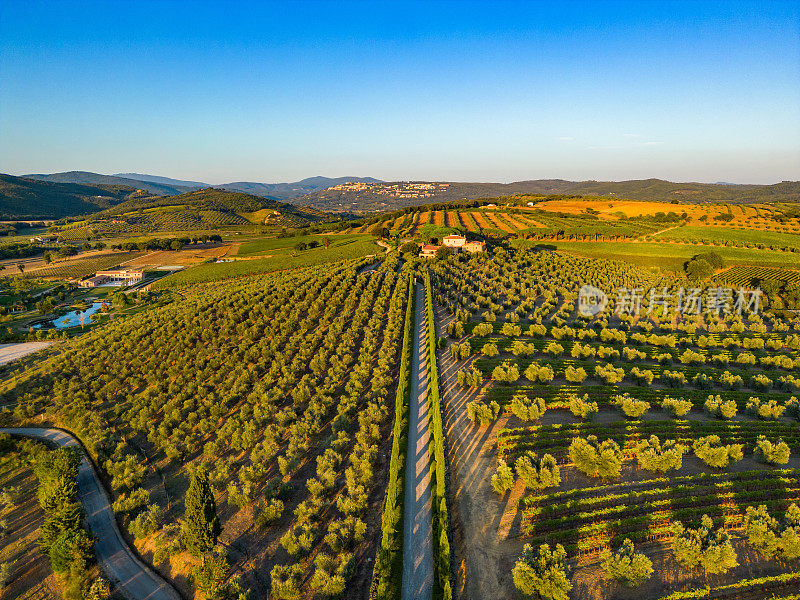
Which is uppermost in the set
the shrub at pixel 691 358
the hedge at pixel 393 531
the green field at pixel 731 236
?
the green field at pixel 731 236

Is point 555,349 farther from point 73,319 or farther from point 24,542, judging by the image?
point 73,319

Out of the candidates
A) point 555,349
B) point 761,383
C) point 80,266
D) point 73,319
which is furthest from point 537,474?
point 80,266

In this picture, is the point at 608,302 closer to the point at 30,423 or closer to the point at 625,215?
the point at 30,423

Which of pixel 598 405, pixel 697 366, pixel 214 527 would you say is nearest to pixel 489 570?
pixel 214 527

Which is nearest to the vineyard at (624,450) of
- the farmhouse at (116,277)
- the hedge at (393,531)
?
the hedge at (393,531)

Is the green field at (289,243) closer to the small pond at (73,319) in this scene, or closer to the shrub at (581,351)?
the small pond at (73,319)

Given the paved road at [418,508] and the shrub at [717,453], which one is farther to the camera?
the shrub at [717,453]

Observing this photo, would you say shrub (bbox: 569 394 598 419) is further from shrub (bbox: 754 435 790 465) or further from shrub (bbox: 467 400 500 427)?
shrub (bbox: 754 435 790 465)
